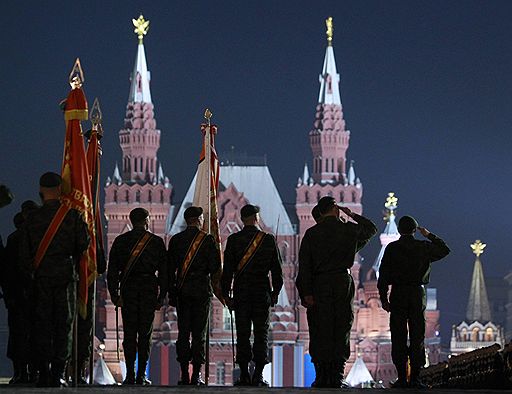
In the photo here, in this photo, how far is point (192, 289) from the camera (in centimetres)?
1470

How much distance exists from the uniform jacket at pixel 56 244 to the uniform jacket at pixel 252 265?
232 centimetres

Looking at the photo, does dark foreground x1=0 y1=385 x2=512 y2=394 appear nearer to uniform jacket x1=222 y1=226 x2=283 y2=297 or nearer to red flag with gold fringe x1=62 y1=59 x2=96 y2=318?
red flag with gold fringe x1=62 y1=59 x2=96 y2=318

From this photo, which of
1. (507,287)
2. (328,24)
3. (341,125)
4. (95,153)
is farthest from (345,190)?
(95,153)

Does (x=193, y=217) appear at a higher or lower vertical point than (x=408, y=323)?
higher

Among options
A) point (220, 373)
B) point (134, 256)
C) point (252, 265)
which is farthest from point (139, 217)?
point (220, 373)

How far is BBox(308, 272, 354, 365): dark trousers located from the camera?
13.9 meters

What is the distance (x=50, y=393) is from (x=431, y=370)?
439 inches

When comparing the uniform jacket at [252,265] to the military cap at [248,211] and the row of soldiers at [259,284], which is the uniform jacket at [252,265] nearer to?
the row of soldiers at [259,284]

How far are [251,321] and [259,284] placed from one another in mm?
402

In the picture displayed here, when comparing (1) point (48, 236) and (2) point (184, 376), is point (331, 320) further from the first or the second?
(1) point (48, 236)

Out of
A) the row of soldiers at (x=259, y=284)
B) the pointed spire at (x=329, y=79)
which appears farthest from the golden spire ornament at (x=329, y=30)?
the row of soldiers at (x=259, y=284)

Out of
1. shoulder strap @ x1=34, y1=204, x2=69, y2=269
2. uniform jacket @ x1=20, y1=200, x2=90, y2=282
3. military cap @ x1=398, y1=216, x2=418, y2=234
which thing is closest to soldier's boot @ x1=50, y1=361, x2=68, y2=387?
uniform jacket @ x1=20, y1=200, x2=90, y2=282

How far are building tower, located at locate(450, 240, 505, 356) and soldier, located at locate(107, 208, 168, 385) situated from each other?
78.7m

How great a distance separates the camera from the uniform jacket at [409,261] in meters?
14.4
